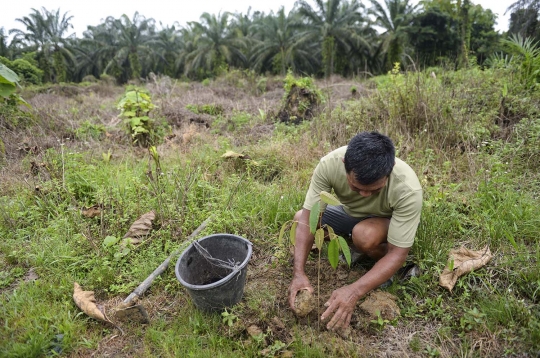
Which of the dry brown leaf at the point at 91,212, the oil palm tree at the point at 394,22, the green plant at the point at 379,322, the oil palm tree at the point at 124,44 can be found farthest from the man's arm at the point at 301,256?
the oil palm tree at the point at 124,44

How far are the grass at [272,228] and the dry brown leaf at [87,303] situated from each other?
0.19 feet

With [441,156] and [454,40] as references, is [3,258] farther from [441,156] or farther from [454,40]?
[454,40]

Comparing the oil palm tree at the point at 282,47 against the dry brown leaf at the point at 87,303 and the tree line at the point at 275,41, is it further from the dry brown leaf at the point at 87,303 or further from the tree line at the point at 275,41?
the dry brown leaf at the point at 87,303

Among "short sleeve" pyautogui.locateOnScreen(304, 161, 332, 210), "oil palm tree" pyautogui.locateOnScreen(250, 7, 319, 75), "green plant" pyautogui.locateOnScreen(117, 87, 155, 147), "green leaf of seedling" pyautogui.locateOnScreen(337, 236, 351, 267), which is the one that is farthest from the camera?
"oil palm tree" pyautogui.locateOnScreen(250, 7, 319, 75)

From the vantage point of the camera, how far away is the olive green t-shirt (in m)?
1.90

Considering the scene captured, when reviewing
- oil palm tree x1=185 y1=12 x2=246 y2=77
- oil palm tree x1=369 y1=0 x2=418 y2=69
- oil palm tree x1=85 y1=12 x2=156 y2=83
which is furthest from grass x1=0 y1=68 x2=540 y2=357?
oil palm tree x1=85 y1=12 x2=156 y2=83

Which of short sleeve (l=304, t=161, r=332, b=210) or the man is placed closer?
the man

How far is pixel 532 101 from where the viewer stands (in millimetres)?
4000

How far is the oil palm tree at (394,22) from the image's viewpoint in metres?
19.6

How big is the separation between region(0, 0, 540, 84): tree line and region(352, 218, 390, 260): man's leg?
53.4 feet

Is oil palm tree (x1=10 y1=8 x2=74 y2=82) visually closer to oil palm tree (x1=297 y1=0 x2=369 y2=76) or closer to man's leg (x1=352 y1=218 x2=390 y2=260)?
oil palm tree (x1=297 y1=0 x2=369 y2=76)

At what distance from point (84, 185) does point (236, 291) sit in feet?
7.59

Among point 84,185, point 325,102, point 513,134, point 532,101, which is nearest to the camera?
point 84,185

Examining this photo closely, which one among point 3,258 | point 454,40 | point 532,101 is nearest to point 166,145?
point 3,258
